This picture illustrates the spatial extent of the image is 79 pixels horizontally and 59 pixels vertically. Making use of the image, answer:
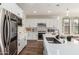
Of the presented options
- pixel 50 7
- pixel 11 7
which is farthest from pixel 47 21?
pixel 11 7

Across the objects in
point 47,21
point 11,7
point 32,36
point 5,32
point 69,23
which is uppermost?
point 11,7

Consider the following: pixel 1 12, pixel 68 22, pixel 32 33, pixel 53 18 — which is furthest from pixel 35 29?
pixel 1 12

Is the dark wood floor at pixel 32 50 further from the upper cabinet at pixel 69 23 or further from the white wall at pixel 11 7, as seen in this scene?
the upper cabinet at pixel 69 23

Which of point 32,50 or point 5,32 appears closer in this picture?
point 5,32

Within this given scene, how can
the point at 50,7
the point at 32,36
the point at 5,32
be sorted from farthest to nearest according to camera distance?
the point at 32,36, the point at 50,7, the point at 5,32

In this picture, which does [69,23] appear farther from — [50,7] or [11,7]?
[11,7]

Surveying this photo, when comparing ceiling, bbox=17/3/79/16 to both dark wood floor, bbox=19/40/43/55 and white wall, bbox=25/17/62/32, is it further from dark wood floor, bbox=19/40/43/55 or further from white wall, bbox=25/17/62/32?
white wall, bbox=25/17/62/32

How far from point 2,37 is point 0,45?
0.18 m

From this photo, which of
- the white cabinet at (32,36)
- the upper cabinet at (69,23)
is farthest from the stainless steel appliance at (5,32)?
the white cabinet at (32,36)

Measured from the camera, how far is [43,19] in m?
8.46

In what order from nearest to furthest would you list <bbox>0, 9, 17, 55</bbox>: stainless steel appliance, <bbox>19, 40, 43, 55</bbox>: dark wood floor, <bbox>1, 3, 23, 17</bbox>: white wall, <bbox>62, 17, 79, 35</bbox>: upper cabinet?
<bbox>0, 9, 17, 55</bbox>: stainless steel appliance < <bbox>1, 3, 23, 17</bbox>: white wall < <bbox>19, 40, 43, 55</bbox>: dark wood floor < <bbox>62, 17, 79, 35</bbox>: upper cabinet

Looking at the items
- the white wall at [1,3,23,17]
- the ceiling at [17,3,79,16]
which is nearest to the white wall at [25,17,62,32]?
the ceiling at [17,3,79,16]
